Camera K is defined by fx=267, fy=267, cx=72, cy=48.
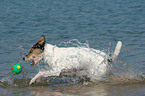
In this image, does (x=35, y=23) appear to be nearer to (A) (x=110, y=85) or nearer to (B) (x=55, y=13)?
(B) (x=55, y=13)

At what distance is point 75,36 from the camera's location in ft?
37.7

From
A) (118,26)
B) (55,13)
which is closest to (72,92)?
(118,26)

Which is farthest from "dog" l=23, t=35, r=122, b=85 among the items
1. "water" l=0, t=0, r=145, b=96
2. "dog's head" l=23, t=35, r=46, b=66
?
"water" l=0, t=0, r=145, b=96

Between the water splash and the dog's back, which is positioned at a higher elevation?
the dog's back

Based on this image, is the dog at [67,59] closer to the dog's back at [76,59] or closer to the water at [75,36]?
the dog's back at [76,59]

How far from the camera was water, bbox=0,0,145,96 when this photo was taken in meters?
6.37

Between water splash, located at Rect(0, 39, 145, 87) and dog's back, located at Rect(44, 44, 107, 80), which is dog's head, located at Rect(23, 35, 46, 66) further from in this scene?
water splash, located at Rect(0, 39, 145, 87)

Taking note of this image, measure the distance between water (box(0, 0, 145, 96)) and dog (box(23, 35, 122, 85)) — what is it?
1.33 ft

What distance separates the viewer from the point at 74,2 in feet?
66.2

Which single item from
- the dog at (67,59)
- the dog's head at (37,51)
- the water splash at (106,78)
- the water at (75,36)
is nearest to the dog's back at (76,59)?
the dog at (67,59)

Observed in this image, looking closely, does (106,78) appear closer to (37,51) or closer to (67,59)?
(67,59)

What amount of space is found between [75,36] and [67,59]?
5188 mm

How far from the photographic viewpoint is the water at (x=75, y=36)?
20.9ft

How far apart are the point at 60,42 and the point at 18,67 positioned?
4151mm
